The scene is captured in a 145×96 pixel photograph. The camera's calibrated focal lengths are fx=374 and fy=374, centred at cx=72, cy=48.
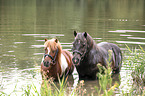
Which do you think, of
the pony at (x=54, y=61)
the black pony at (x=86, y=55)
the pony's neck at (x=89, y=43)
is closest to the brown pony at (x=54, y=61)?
the pony at (x=54, y=61)

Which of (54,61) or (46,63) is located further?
(54,61)

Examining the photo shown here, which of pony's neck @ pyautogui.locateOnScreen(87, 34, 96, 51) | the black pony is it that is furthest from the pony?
pony's neck @ pyautogui.locateOnScreen(87, 34, 96, 51)

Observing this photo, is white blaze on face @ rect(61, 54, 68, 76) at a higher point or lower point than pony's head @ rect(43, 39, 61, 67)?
lower

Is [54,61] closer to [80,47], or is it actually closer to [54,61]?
[54,61]

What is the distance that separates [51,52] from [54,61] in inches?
13.1

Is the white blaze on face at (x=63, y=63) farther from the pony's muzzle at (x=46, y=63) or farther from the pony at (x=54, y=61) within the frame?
the pony's muzzle at (x=46, y=63)

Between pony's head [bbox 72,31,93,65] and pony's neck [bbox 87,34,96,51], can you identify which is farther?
Result: pony's neck [bbox 87,34,96,51]

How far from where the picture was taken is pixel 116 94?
8938 millimetres

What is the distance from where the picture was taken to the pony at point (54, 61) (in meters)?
9.64

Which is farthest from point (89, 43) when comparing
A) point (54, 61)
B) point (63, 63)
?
point (54, 61)

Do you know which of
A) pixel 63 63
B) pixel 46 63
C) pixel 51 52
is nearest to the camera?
pixel 46 63

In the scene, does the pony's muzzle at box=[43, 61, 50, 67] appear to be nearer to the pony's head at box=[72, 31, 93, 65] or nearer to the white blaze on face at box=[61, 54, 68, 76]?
the pony's head at box=[72, 31, 93, 65]

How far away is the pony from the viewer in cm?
964

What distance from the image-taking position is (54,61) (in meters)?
9.95
